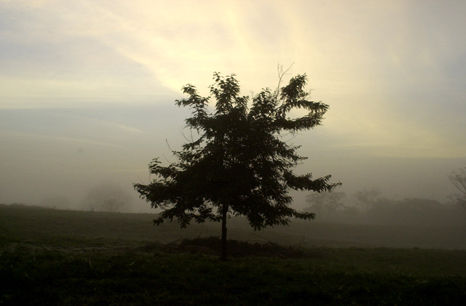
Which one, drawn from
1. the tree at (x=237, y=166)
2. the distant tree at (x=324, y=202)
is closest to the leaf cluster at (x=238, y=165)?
the tree at (x=237, y=166)

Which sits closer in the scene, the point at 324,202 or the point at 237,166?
the point at 237,166

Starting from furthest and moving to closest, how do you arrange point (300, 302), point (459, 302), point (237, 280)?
point (237, 280)
point (459, 302)
point (300, 302)

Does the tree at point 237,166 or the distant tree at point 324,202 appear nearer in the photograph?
the tree at point 237,166

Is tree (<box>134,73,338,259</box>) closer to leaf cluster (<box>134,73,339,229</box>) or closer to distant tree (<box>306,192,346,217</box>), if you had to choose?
leaf cluster (<box>134,73,339,229</box>)

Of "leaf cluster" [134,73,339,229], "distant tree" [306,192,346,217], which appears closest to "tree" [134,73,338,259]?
"leaf cluster" [134,73,339,229]

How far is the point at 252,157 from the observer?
16.6 meters

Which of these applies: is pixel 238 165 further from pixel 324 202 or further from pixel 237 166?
pixel 324 202

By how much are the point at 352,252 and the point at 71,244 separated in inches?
784

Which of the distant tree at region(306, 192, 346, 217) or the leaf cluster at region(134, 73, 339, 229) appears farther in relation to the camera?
the distant tree at region(306, 192, 346, 217)

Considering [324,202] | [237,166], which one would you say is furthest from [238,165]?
[324,202]

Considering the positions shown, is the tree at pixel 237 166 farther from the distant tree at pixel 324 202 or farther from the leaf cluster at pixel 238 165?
the distant tree at pixel 324 202

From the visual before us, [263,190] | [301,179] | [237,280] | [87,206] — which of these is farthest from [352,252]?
[87,206]

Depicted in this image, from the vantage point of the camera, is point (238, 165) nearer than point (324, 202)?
Yes

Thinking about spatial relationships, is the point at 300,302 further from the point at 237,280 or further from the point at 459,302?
the point at 459,302
